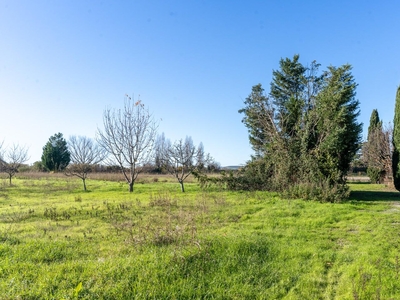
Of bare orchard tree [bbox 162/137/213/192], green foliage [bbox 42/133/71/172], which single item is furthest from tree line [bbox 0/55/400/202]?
green foliage [bbox 42/133/71/172]

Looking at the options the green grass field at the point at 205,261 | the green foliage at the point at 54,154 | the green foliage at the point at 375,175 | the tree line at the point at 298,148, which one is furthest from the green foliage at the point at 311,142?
the green foliage at the point at 54,154

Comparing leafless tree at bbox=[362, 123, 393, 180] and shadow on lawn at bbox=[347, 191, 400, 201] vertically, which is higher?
leafless tree at bbox=[362, 123, 393, 180]

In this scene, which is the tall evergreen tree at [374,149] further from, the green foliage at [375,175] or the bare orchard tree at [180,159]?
the bare orchard tree at [180,159]

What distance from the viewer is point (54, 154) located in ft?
167

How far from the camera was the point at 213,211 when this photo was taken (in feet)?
30.1

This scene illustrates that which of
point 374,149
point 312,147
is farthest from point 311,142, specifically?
point 374,149

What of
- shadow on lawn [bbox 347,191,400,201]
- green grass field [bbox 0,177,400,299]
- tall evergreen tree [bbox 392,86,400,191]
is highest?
tall evergreen tree [bbox 392,86,400,191]

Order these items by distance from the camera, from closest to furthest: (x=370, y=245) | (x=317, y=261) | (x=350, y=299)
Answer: (x=350, y=299) < (x=317, y=261) < (x=370, y=245)

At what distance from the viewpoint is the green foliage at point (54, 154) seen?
5031cm

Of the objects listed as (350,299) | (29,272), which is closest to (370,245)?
(350,299)

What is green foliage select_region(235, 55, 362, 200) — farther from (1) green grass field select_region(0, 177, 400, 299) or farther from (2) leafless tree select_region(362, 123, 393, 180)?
(2) leafless tree select_region(362, 123, 393, 180)

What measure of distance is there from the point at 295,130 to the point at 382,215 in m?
8.69

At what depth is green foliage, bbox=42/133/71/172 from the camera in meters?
50.3

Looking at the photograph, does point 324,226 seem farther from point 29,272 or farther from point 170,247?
point 29,272
